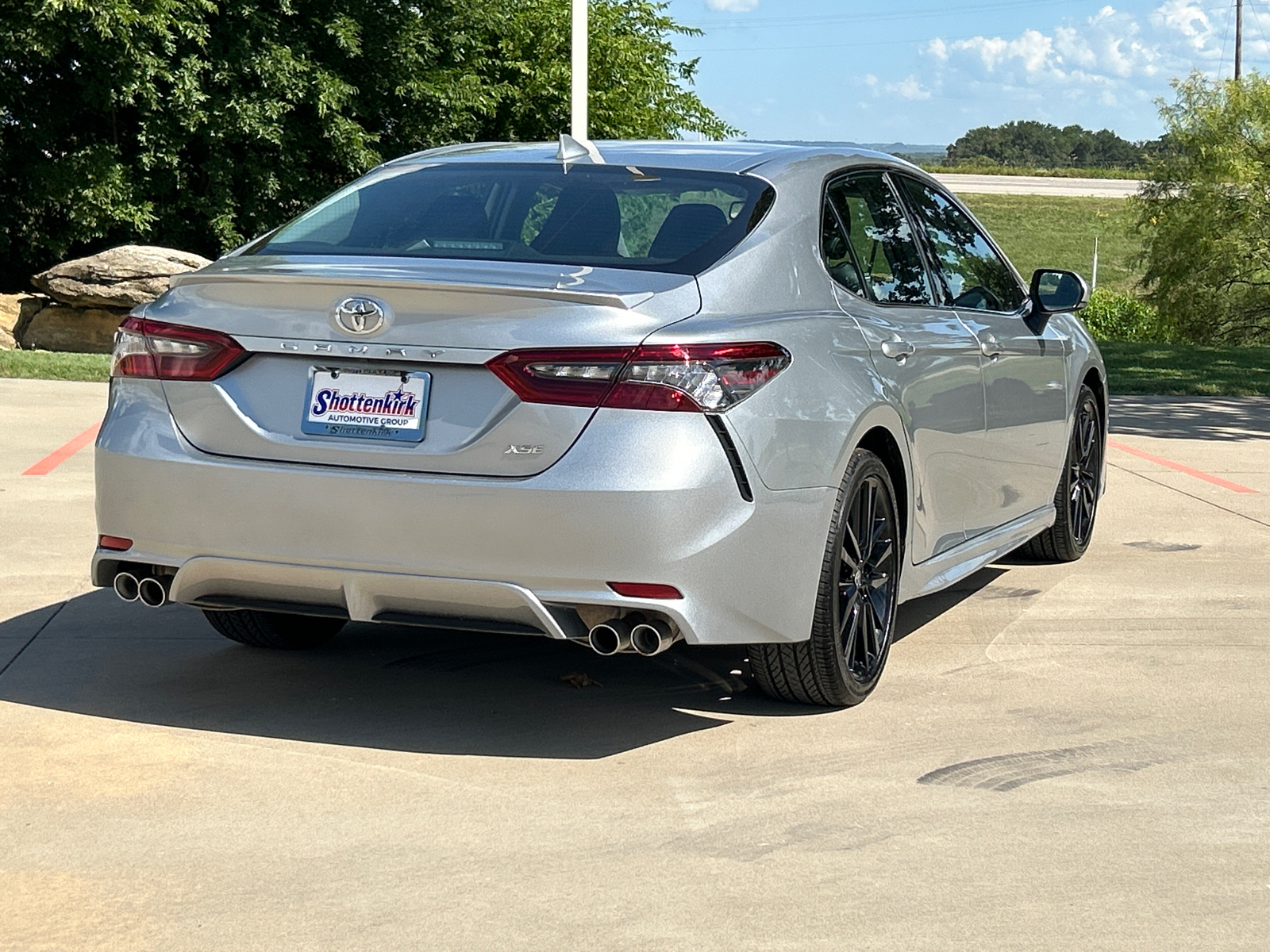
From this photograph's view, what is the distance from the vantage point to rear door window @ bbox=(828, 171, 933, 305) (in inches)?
216

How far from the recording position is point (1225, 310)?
3859 cm

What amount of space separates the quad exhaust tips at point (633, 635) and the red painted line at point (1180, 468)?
6.55 metres

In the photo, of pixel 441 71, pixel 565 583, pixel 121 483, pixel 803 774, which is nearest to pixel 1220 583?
pixel 803 774

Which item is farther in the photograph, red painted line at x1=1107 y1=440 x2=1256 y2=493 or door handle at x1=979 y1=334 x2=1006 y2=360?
red painted line at x1=1107 y1=440 x2=1256 y2=493

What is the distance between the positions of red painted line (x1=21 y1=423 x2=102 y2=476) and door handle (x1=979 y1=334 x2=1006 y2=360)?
16.1ft

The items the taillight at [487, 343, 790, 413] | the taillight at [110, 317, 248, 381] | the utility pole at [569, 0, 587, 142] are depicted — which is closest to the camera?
the taillight at [487, 343, 790, 413]

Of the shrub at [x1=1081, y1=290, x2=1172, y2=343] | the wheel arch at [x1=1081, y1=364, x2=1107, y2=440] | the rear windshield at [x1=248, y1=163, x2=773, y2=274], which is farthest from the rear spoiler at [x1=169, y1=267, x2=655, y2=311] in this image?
the shrub at [x1=1081, y1=290, x2=1172, y2=343]

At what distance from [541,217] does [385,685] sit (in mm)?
1536

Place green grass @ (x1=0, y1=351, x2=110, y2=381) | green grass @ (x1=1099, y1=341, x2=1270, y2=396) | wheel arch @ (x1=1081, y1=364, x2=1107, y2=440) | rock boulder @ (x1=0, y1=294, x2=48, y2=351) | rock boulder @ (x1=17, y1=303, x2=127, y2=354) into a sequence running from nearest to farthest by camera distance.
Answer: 1. wheel arch @ (x1=1081, y1=364, x2=1107, y2=440)
2. green grass @ (x1=0, y1=351, x2=110, y2=381)
3. green grass @ (x1=1099, y1=341, x2=1270, y2=396)
4. rock boulder @ (x1=17, y1=303, x2=127, y2=354)
5. rock boulder @ (x1=0, y1=294, x2=48, y2=351)

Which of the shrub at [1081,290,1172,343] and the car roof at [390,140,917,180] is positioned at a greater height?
the car roof at [390,140,917,180]

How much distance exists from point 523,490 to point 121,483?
1196 mm

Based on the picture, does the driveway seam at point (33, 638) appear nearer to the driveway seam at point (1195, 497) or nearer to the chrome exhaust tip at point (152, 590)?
the chrome exhaust tip at point (152, 590)

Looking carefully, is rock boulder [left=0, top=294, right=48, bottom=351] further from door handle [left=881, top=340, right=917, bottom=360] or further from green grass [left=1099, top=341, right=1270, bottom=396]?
door handle [left=881, top=340, right=917, bottom=360]

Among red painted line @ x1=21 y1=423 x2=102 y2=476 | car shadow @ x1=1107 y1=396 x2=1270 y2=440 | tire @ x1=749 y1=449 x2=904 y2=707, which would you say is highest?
tire @ x1=749 y1=449 x2=904 y2=707
